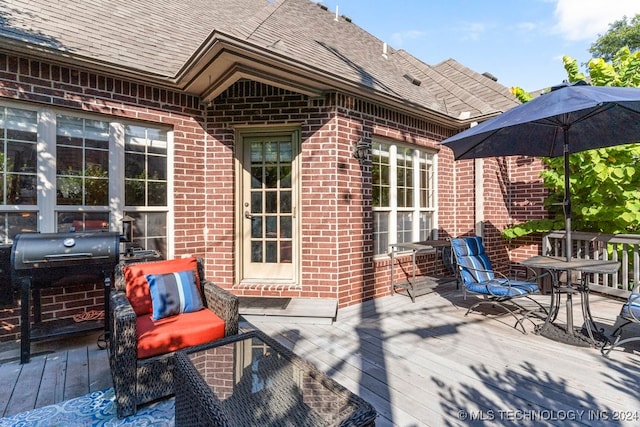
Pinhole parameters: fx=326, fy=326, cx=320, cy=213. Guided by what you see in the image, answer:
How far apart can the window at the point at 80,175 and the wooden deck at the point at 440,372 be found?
53.4 inches

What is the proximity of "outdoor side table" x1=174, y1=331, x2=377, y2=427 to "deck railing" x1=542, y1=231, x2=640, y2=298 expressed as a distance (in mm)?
5027

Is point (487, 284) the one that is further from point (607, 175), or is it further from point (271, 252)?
point (271, 252)

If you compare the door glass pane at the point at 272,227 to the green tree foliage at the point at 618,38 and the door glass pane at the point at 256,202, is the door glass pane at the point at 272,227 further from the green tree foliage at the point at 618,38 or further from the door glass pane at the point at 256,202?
the green tree foliage at the point at 618,38

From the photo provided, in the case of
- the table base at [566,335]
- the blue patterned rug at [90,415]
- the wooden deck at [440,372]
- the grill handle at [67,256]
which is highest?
the grill handle at [67,256]

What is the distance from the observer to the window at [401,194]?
536 cm

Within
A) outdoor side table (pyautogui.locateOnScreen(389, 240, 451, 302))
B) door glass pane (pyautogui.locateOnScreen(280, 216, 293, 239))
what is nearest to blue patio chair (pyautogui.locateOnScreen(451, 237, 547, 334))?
outdoor side table (pyautogui.locateOnScreen(389, 240, 451, 302))

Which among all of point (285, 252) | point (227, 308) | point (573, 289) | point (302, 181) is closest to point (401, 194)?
point (302, 181)

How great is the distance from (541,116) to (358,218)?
2.57 metres

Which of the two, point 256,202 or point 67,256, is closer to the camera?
point 67,256

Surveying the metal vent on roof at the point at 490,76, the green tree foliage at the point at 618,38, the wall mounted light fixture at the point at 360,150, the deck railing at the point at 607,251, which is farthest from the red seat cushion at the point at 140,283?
the green tree foliage at the point at 618,38

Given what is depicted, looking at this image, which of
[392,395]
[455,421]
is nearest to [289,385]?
[392,395]

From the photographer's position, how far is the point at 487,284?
13.4ft

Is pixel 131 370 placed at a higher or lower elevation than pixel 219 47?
lower

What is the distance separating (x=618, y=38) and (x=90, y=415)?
33513 millimetres
